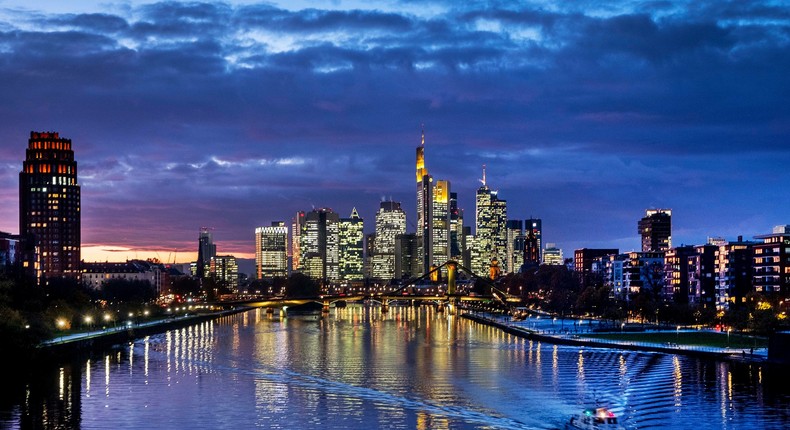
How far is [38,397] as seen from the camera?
69.8 m

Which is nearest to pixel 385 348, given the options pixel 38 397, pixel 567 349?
pixel 567 349

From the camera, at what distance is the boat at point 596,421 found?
55.8 m

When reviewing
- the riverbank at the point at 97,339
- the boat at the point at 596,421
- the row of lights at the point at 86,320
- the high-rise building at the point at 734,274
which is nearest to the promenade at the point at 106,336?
the riverbank at the point at 97,339

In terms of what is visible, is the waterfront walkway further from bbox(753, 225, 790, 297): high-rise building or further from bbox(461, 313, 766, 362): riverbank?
bbox(753, 225, 790, 297): high-rise building

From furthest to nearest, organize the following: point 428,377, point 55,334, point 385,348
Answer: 1. point 385,348
2. point 55,334
3. point 428,377

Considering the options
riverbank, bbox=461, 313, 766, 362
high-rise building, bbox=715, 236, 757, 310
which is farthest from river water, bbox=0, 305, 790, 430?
high-rise building, bbox=715, 236, 757, 310

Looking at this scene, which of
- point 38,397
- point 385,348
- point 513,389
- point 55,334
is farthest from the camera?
point 385,348

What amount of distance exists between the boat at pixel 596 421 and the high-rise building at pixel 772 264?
347 ft

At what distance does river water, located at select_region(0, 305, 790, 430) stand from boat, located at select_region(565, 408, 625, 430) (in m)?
1.62

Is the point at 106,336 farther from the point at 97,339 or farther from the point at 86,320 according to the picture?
the point at 86,320

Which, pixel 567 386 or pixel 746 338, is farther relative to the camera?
pixel 746 338

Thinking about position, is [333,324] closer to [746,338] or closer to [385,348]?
[385,348]

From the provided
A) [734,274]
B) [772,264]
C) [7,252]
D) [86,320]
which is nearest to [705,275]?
[734,274]

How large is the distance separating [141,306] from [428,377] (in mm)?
104786
